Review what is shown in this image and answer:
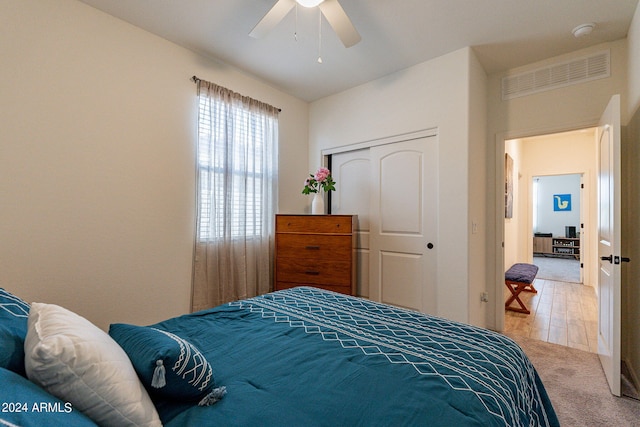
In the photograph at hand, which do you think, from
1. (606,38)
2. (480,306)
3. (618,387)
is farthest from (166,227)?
(606,38)

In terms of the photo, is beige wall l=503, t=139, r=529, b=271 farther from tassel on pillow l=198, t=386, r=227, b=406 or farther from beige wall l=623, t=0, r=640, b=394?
tassel on pillow l=198, t=386, r=227, b=406

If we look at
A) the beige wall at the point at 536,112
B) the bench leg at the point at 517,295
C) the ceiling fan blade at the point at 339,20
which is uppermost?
the ceiling fan blade at the point at 339,20

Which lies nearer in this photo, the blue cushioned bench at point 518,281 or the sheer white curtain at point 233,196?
the sheer white curtain at point 233,196

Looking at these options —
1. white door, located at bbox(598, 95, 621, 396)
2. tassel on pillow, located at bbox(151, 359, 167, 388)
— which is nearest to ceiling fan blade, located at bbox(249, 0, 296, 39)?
tassel on pillow, located at bbox(151, 359, 167, 388)

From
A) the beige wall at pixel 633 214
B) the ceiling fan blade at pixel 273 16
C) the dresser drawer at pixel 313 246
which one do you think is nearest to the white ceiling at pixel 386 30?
the ceiling fan blade at pixel 273 16

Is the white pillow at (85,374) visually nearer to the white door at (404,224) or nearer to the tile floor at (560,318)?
the white door at (404,224)

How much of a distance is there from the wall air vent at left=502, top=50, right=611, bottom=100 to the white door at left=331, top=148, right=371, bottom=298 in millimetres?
1588

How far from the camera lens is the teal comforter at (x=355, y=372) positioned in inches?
31.0

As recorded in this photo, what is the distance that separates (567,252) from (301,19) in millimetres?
9664

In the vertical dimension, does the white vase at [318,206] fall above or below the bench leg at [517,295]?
above

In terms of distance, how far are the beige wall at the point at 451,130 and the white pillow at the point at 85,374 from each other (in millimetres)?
2492

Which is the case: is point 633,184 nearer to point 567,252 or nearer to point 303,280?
point 303,280

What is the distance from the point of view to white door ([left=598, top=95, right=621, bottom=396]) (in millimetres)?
1888

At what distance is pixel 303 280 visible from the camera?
299 centimetres
